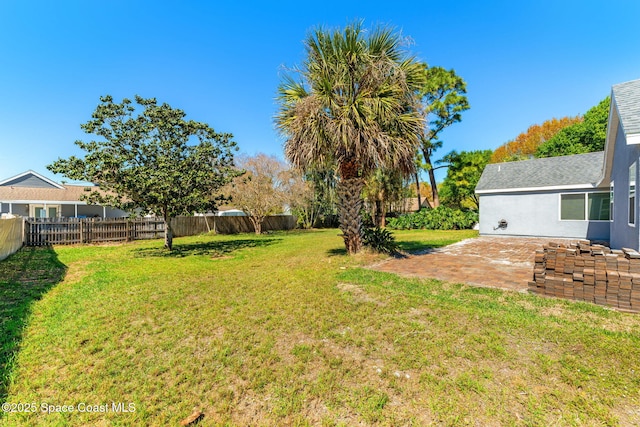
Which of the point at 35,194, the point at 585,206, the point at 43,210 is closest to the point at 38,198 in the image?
the point at 35,194

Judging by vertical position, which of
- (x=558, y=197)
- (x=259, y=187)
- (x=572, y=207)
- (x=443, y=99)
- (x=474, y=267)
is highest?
(x=443, y=99)

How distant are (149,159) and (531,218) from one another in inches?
691

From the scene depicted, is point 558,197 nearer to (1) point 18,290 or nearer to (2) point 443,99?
(2) point 443,99

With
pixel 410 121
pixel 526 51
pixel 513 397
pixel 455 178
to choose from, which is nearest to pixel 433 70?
pixel 455 178

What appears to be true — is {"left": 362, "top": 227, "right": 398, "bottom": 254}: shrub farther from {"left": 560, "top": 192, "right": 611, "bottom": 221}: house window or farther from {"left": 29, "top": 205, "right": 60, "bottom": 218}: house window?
{"left": 29, "top": 205, "right": 60, "bottom": 218}: house window

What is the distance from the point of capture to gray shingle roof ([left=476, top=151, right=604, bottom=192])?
42.8 ft

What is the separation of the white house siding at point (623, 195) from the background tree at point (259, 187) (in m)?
17.6

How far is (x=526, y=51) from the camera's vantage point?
1285 cm

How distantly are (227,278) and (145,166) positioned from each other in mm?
6681

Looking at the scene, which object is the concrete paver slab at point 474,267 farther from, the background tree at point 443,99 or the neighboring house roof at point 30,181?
the neighboring house roof at point 30,181

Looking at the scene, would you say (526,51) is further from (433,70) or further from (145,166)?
(145,166)

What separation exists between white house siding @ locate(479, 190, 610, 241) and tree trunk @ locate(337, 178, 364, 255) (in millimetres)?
10137

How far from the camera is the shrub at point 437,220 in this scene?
20.9 m

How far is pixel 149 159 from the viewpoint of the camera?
10859mm
